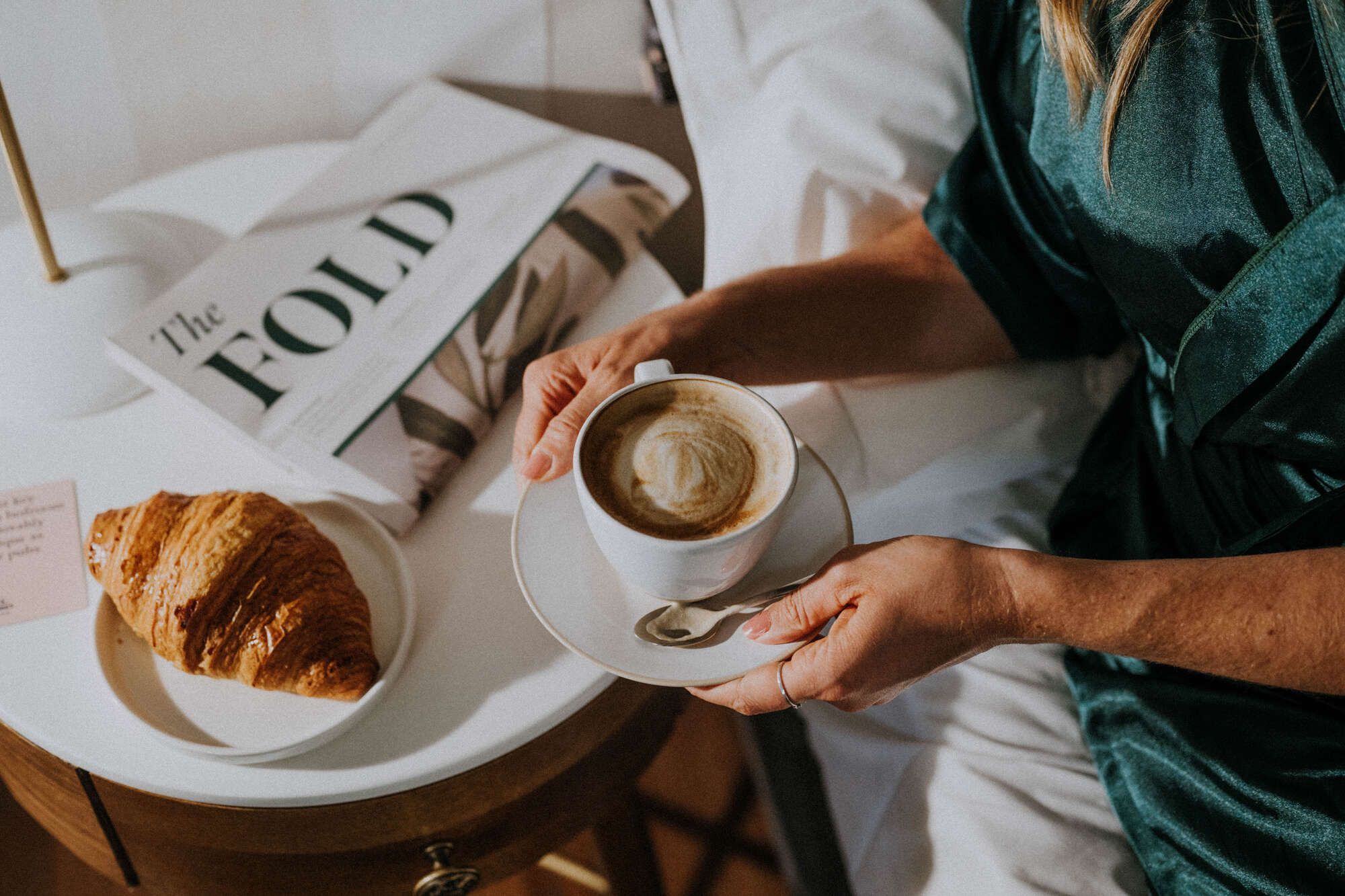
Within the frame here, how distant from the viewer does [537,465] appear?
58 cm

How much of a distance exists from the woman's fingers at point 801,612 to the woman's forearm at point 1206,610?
4.2 inches

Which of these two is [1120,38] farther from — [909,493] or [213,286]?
[213,286]

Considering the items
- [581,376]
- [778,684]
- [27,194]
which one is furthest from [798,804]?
[27,194]

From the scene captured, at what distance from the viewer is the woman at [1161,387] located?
0.54 m

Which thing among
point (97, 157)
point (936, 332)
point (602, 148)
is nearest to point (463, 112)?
point (602, 148)

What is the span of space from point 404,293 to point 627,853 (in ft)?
1.73

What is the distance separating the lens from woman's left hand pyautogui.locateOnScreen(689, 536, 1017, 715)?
534mm

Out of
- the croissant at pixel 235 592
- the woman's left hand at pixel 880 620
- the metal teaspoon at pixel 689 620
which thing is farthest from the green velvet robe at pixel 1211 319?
the croissant at pixel 235 592

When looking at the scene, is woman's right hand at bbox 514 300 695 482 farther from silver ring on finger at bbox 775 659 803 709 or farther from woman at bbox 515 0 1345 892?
silver ring on finger at bbox 775 659 803 709

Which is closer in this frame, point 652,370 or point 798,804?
point 652,370

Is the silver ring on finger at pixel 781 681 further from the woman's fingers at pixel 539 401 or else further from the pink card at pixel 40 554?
the pink card at pixel 40 554

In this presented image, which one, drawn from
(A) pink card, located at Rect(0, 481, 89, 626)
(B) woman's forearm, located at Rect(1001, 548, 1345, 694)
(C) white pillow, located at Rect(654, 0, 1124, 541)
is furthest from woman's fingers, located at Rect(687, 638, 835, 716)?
(A) pink card, located at Rect(0, 481, 89, 626)

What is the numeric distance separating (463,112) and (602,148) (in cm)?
14

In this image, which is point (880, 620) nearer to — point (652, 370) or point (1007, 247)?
point (652, 370)
